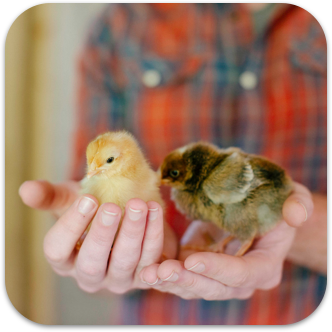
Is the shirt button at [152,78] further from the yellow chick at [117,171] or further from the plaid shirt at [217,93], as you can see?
the yellow chick at [117,171]

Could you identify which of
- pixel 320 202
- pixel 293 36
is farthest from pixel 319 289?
pixel 293 36

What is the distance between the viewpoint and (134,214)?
54 cm

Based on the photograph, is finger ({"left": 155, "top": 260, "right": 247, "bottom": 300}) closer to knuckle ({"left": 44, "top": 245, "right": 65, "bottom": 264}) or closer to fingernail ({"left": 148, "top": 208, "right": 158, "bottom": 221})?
fingernail ({"left": 148, "top": 208, "right": 158, "bottom": 221})

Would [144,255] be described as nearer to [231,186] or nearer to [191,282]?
[191,282]

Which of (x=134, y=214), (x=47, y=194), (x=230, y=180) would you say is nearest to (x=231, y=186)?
(x=230, y=180)

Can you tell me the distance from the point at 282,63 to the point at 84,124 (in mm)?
962

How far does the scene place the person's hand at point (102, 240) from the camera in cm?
55

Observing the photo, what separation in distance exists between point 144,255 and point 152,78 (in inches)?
35.5

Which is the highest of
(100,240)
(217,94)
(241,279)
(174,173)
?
(217,94)

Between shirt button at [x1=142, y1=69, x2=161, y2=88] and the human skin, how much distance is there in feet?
2.33

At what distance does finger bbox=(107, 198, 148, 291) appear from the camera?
54 centimetres

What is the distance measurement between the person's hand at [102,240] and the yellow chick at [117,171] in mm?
51

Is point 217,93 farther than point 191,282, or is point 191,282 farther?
point 217,93

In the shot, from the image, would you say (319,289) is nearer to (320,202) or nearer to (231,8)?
(320,202)
